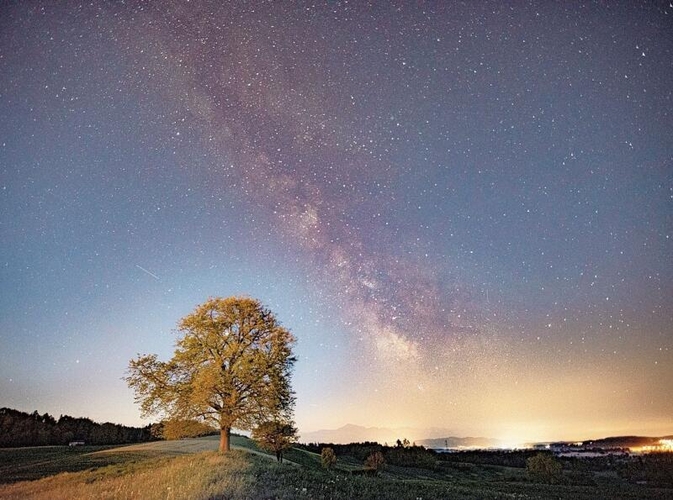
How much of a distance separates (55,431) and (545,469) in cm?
14973

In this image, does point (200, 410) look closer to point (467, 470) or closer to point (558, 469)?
point (558, 469)

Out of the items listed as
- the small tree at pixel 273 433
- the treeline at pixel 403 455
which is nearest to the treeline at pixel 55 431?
the treeline at pixel 403 455

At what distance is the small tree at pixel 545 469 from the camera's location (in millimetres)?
60844

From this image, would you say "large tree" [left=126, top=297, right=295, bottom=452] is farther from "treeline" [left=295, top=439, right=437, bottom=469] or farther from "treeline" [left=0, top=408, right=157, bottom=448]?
"treeline" [left=0, top=408, right=157, bottom=448]

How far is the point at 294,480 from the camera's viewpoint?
57.0 feet

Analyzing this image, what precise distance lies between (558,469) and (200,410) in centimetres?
5889

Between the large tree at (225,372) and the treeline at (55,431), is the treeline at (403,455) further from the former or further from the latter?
the large tree at (225,372)

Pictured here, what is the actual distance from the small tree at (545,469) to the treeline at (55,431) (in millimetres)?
125512

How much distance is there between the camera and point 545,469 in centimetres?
6106

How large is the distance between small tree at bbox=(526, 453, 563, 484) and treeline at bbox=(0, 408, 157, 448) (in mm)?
125512

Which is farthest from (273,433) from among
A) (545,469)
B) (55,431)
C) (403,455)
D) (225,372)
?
(55,431)

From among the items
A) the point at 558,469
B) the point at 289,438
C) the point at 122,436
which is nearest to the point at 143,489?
the point at 289,438

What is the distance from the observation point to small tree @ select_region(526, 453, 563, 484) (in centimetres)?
6084

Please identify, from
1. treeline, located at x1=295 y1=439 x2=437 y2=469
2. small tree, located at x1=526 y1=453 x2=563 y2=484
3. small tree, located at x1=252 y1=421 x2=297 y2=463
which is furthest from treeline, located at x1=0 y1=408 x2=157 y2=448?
small tree, located at x1=252 y1=421 x2=297 y2=463
